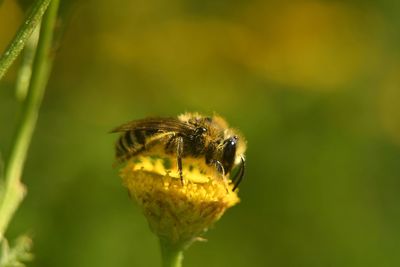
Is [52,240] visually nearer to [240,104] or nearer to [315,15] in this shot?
[240,104]

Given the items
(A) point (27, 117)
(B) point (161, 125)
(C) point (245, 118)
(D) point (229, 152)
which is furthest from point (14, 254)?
(C) point (245, 118)

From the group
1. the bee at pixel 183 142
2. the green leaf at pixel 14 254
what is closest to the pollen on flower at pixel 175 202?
the bee at pixel 183 142

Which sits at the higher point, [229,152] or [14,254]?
[229,152]

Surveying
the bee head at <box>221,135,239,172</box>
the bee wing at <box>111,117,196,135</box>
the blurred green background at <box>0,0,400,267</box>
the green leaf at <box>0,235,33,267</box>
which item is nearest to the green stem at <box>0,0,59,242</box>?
the green leaf at <box>0,235,33,267</box>

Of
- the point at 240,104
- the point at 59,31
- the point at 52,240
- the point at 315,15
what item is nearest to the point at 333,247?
the point at 240,104

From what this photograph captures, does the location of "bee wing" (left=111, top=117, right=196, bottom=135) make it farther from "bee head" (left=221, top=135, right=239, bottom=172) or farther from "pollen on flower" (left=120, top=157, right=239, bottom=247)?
"pollen on flower" (left=120, top=157, right=239, bottom=247)

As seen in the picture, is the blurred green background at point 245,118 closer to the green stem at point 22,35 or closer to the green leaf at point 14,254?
the green leaf at point 14,254

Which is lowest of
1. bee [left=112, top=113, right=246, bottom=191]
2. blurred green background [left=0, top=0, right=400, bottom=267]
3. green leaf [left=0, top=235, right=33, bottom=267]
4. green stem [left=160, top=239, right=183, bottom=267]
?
green leaf [left=0, top=235, right=33, bottom=267]

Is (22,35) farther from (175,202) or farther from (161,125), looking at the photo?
(161,125)
